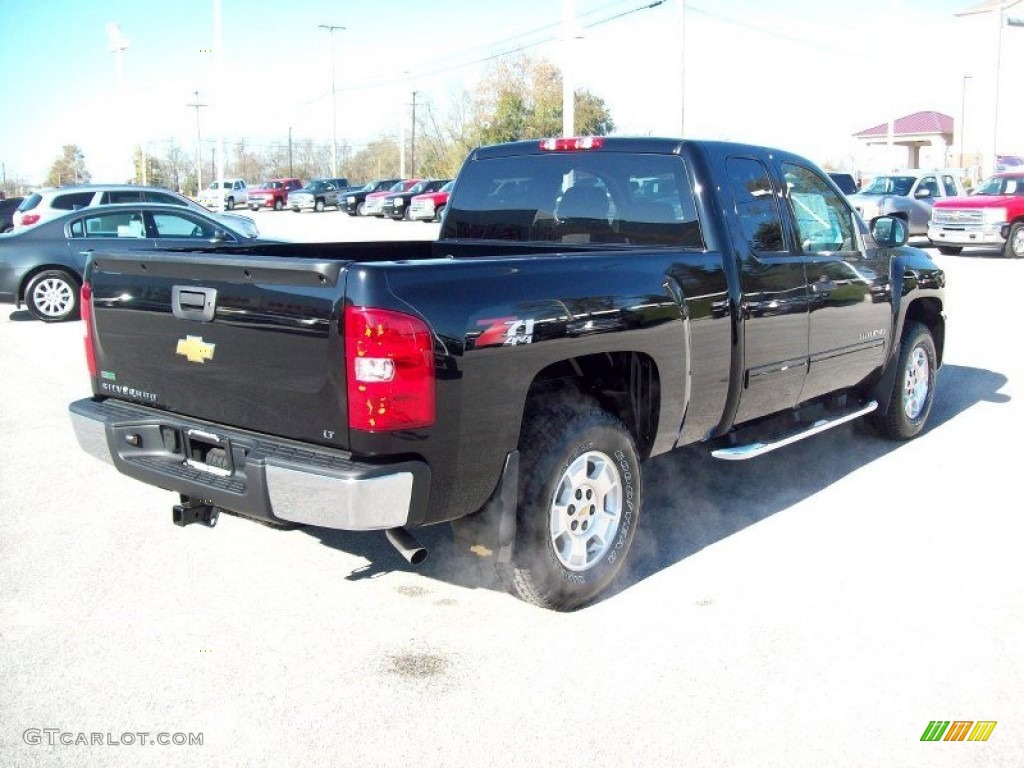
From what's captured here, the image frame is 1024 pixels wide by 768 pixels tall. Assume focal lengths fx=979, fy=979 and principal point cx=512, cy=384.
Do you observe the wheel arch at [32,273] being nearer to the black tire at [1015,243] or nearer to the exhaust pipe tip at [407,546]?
the exhaust pipe tip at [407,546]

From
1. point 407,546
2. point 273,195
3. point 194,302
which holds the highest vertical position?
point 273,195

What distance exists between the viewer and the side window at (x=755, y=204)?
16.9 feet

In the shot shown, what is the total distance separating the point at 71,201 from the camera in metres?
18.5

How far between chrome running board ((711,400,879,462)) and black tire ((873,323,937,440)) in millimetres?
303

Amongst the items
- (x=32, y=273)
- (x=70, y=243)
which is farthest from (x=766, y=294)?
(x=32, y=273)

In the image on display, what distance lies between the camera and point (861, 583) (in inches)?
179

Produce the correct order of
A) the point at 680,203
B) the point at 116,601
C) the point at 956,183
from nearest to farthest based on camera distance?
the point at 116,601
the point at 680,203
the point at 956,183

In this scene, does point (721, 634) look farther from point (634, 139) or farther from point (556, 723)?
point (634, 139)

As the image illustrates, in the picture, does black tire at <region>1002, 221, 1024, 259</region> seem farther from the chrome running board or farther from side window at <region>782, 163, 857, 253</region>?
side window at <region>782, 163, 857, 253</region>

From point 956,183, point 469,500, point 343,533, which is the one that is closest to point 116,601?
point 343,533

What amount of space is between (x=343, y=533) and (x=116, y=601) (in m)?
1.21

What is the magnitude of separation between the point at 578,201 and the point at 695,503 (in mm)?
1861

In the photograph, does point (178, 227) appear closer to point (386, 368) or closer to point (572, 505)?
point (572, 505)

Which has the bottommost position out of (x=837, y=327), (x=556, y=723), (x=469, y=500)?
(x=556, y=723)
